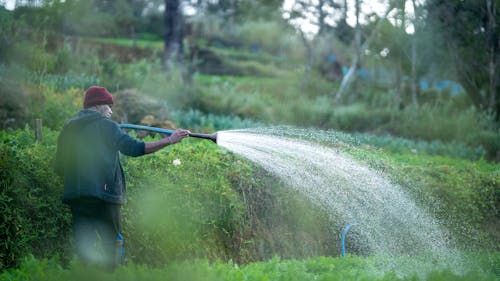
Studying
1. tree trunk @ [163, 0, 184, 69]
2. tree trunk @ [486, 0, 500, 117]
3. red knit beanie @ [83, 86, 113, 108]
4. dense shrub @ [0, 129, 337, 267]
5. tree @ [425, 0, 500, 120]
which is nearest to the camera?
red knit beanie @ [83, 86, 113, 108]

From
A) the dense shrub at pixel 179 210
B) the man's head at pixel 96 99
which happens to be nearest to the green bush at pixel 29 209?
the dense shrub at pixel 179 210

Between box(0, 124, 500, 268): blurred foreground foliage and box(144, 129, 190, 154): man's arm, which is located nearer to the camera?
box(144, 129, 190, 154): man's arm

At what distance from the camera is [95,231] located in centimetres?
429

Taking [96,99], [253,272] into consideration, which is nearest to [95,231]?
[96,99]

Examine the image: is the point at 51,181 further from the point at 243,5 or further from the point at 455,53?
the point at 243,5

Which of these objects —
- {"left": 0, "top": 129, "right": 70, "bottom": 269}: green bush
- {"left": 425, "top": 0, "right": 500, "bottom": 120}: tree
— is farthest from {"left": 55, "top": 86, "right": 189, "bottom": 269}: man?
{"left": 425, "top": 0, "right": 500, "bottom": 120}: tree

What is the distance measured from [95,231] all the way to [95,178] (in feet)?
1.36

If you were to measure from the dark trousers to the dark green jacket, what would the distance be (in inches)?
3.3

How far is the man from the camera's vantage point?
419 centimetres

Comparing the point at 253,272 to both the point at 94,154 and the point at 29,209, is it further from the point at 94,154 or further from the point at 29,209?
the point at 29,209

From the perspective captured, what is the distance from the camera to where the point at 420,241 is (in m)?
7.26

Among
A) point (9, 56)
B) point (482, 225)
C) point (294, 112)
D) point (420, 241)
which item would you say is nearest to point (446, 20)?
point (294, 112)

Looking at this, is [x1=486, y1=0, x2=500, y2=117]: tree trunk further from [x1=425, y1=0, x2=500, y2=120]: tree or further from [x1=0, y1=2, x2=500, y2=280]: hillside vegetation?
[x1=0, y1=2, x2=500, y2=280]: hillside vegetation

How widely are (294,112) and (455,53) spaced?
15.0 feet
